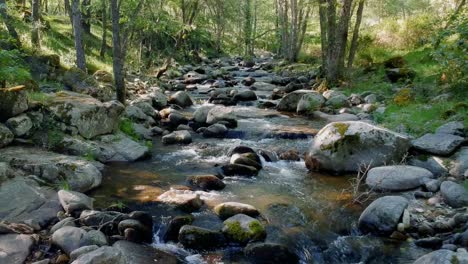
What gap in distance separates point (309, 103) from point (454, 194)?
8225 mm

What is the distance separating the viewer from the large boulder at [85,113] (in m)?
9.57

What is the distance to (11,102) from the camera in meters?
8.45

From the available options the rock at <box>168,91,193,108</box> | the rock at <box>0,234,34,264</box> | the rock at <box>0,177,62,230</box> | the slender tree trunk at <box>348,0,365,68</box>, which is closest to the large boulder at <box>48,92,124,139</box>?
the rock at <box>0,177,62,230</box>

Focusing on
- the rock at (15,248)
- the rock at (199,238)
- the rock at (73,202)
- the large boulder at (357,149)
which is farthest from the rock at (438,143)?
the rock at (15,248)

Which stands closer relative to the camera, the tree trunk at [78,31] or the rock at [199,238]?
the rock at [199,238]

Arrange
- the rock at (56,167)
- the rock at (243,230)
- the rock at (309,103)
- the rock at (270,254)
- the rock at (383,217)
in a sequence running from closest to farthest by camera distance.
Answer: the rock at (270,254), the rock at (243,230), the rock at (383,217), the rock at (56,167), the rock at (309,103)

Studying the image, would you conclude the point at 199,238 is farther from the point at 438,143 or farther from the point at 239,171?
the point at 438,143

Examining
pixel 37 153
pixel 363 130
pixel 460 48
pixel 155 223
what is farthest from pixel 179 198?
pixel 460 48

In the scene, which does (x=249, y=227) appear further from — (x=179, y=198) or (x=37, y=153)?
(x=37, y=153)

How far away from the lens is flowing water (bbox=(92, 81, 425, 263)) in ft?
19.1

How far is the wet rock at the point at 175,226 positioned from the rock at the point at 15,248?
70.3 inches

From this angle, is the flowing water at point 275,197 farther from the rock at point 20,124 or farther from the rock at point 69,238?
the rock at point 20,124

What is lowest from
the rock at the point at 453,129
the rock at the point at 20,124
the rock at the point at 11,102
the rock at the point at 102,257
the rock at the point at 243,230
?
the rock at the point at 243,230

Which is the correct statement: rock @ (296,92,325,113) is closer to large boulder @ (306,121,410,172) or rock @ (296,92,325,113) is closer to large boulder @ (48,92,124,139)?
large boulder @ (306,121,410,172)
